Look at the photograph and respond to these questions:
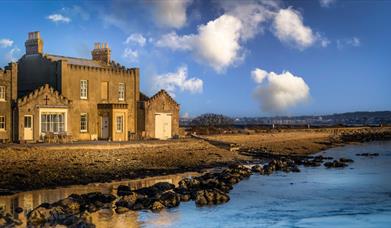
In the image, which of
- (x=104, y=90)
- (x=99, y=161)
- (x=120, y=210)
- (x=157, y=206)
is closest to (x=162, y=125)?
(x=104, y=90)

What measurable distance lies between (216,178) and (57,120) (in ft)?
43.8

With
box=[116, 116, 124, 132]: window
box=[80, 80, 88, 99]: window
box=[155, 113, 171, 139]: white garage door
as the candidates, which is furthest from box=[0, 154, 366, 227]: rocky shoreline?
box=[155, 113, 171, 139]: white garage door

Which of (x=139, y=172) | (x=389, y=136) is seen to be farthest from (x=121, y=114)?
(x=389, y=136)

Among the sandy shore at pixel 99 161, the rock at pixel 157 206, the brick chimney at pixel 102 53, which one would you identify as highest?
the brick chimney at pixel 102 53

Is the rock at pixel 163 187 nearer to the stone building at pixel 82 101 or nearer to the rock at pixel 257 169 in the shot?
the rock at pixel 257 169

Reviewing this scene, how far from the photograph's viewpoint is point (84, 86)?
1558 inches

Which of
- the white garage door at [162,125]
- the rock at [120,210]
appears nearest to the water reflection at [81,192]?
the rock at [120,210]

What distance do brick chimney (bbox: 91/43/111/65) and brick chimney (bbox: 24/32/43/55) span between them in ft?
18.9

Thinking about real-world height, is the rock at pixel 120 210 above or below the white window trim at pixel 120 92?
below

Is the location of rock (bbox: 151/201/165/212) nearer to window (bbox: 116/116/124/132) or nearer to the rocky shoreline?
the rocky shoreline

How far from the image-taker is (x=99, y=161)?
106 feet

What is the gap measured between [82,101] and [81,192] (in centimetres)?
1607

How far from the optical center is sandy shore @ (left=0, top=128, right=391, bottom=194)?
26.8m

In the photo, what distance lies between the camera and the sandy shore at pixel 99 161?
2683 cm
